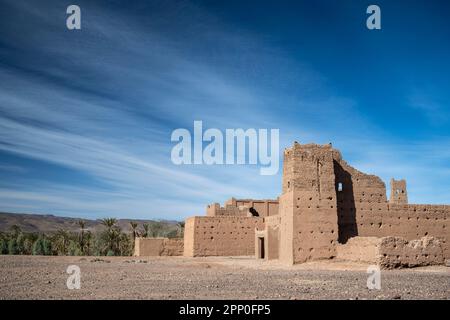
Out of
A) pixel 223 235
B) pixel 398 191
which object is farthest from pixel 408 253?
pixel 223 235

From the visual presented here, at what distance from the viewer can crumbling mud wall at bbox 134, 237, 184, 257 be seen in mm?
39719

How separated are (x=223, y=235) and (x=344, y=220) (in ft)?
42.1

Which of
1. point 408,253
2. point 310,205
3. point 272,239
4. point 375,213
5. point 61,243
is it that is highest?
point 310,205

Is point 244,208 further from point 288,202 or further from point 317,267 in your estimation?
point 317,267

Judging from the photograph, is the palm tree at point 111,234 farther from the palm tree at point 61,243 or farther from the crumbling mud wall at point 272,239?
the crumbling mud wall at point 272,239

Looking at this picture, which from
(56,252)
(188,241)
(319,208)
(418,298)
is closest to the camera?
(418,298)

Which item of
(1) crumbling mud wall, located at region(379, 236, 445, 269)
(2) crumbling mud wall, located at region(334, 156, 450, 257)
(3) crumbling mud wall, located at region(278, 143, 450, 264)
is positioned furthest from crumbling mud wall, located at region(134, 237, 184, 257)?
(1) crumbling mud wall, located at region(379, 236, 445, 269)

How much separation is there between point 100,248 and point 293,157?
121 ft

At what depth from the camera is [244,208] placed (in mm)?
42844

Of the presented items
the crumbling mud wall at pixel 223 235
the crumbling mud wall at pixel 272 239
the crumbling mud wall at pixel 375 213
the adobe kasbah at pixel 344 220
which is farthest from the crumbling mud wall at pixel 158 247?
the crumbling mud wall at pixel 375 213

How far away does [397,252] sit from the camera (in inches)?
846

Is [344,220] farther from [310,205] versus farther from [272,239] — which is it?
[272,239]

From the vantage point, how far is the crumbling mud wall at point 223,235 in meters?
37.1
